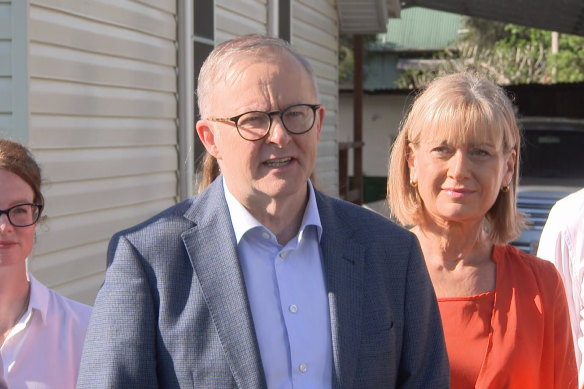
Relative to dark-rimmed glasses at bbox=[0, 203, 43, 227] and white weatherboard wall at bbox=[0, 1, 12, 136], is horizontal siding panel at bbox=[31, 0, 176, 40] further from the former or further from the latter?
dark-rimmed glasses at bbox=[0, 203, 43, 227]

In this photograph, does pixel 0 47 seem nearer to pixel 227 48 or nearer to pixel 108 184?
pixel 108 184

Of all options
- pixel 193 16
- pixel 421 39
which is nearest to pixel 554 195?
pixel 193 16

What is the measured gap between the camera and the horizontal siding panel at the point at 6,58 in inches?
181

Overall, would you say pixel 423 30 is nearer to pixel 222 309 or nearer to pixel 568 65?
pixel 568 65

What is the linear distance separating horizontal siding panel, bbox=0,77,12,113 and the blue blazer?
8.23ft

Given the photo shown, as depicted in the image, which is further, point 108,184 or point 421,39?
point 421,39

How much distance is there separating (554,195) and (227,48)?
7.52m

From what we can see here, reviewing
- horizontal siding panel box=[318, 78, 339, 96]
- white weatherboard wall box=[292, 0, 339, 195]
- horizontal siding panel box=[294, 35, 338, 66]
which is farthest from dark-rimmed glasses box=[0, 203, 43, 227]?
horizontal siding panel box=[318, 78, 339, 96]

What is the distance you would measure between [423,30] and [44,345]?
52280 mm

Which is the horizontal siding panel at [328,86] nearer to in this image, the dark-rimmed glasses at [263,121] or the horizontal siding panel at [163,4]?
the horizontal siding panel at [163,4]

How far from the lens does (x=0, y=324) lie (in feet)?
8.82

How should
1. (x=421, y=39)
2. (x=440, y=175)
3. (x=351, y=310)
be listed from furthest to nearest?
(x=421, y=39), (x=440, y=175), (x=351, y=310)

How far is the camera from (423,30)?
A: 53.4m

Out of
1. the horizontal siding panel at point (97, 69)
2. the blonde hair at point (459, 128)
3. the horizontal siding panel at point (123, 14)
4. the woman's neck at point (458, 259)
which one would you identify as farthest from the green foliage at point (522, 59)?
the woman's neck at point (458, 259)
